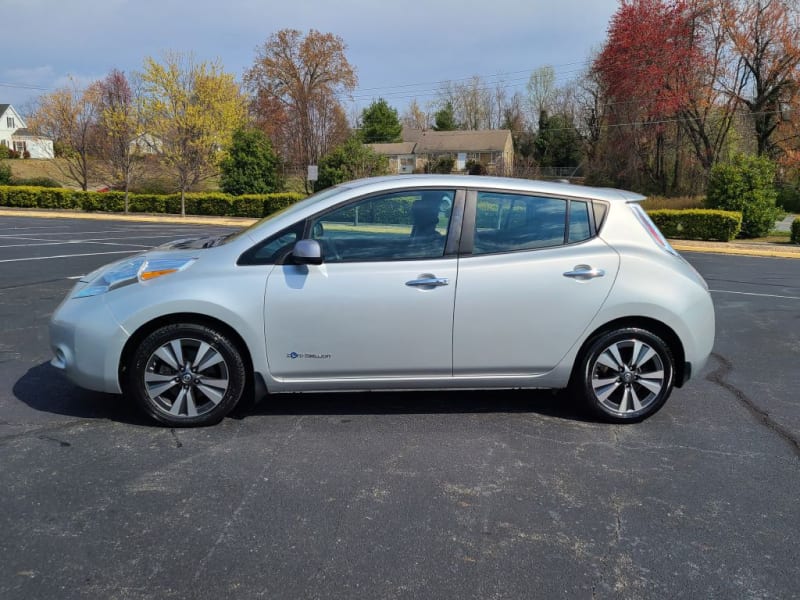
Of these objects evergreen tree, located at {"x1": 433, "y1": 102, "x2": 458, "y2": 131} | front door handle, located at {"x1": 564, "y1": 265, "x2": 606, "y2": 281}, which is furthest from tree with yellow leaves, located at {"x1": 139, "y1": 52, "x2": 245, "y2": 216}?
evergreen tree, located at {"x1": 433, "y1": 102, "x2": 458, "y2": 131}

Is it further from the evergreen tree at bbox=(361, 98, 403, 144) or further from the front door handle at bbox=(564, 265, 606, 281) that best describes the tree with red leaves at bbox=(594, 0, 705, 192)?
the evergreen tree at bbox=(361, 98, 403, 144)

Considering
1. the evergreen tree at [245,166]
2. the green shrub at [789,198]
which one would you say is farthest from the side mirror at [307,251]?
the green shrub at [789,198]

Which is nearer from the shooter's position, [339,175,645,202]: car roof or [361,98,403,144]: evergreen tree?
[339,175,645,202]: car roof

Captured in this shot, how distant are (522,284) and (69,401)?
3.36m

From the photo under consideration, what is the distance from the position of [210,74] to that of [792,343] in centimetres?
3218

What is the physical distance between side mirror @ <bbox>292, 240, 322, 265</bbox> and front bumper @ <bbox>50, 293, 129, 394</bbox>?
3.89 ft

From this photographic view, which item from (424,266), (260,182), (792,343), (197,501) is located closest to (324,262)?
(424,266)

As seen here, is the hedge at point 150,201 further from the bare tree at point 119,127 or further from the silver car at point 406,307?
the silver car at point 406,307

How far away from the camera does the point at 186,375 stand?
12.9 feet

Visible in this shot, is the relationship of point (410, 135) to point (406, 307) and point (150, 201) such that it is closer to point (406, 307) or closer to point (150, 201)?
point (150, 201)

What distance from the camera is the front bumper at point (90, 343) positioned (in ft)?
12.6

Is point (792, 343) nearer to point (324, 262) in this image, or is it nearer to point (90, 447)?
point (324, 262)

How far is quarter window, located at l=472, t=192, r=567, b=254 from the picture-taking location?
4.10 metres

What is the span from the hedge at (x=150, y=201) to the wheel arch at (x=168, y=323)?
26.9 m
